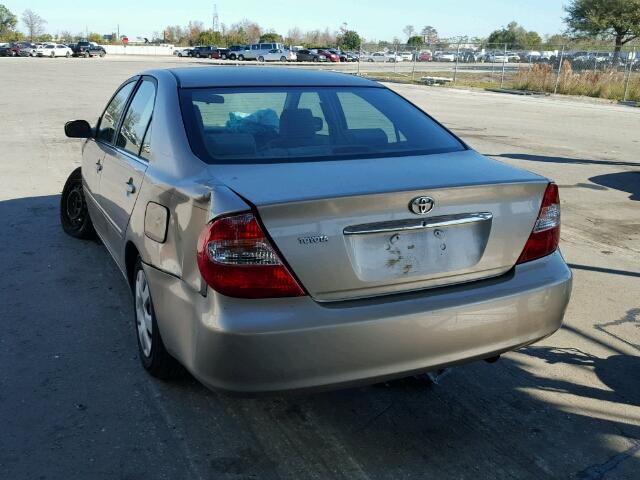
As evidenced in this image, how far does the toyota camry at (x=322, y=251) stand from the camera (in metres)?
2.63

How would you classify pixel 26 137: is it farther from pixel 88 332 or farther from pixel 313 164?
pixel 313 164

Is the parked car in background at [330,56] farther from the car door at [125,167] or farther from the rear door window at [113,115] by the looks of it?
the car door at [125,167]

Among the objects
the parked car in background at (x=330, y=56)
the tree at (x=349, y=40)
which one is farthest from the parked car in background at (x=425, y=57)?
the tree at (x=349, y=40)

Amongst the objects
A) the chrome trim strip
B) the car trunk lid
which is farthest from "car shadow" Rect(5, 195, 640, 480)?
the chrome trim strip

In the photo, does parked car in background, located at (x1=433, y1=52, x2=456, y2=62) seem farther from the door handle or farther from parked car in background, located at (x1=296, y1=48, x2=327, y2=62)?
the door handle

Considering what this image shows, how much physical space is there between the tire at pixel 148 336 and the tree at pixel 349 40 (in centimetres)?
10003

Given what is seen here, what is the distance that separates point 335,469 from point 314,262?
93 cm

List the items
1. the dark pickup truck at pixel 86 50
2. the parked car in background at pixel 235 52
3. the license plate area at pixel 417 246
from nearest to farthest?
the license plate area at pixel 417 246, the parked car in background at pixel 235 52, the dark pickup truck at pixel 86 50

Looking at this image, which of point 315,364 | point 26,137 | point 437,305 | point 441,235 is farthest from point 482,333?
point 26,137

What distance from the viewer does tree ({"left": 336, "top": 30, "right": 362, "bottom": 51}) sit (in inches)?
3974

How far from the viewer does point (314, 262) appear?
8.68 ft

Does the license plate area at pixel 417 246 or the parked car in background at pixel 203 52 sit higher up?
the license plate area at pixel 417 246

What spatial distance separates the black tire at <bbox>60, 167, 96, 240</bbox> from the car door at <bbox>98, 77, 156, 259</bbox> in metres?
1.42

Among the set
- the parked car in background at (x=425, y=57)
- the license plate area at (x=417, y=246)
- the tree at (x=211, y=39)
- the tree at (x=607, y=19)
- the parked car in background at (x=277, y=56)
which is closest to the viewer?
the license plate area at (x=417, y=246)
